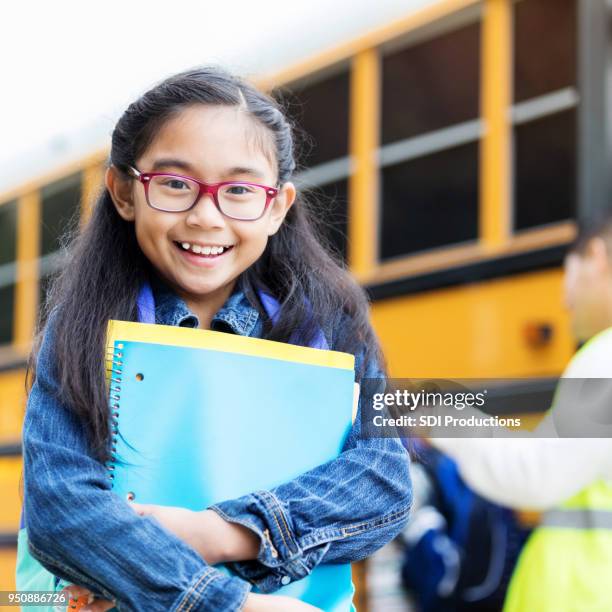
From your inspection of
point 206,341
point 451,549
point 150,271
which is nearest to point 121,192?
point 150,271

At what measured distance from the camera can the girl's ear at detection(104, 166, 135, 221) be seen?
110cm

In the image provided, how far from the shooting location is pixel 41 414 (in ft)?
3.11

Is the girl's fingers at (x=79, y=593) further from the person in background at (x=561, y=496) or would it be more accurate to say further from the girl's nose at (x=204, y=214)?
the person in background at (x=561, y=496)

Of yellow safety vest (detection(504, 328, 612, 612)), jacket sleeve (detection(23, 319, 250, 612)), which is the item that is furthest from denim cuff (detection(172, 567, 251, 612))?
yellow safety vest (detection(504, 328, 612, 612))

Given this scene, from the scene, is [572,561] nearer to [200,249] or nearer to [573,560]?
[573,560]

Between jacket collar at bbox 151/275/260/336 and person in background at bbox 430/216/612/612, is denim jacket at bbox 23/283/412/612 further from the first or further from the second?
person in background at bbox 430/216/612/612

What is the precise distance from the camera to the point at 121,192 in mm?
1104

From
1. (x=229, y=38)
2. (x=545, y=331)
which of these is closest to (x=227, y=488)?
(x=545, y=331)

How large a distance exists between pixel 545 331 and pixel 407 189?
2.25ft

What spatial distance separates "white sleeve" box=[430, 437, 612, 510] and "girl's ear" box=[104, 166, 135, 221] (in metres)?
0.62

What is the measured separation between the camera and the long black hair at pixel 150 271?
101 cm

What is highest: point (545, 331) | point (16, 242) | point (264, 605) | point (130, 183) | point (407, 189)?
point (16, 242)

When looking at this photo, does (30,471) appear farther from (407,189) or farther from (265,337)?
(407,189)

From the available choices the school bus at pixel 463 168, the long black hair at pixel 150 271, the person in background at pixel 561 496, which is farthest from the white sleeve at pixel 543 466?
the school bus at pixel 463 168
